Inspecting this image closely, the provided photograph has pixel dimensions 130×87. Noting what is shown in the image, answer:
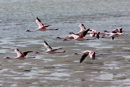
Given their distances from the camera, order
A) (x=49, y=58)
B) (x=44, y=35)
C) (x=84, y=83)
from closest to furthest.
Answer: (x=84, y=83)
(x=49, y=58)
(x=44, y=35)

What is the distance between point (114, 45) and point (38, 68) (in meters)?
6.82

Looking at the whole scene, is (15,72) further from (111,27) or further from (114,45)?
(111,27)

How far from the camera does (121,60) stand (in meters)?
18.1

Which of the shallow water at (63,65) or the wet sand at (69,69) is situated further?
the shallow water at (63,65)

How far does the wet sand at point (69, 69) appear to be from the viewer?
14.4 meters

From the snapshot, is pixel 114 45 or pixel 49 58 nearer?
pixel 49 58

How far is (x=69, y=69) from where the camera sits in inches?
651

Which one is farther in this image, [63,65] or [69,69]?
[63,65]

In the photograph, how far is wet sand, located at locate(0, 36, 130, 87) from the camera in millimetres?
14352

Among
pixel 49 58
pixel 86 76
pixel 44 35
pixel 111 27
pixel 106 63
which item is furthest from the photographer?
pixel 111 27

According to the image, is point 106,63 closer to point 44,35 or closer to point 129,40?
point 129,40

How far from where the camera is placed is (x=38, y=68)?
1694 centimetres

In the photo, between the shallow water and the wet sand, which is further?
the shallow water

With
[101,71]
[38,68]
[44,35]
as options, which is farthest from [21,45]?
[101,71]
